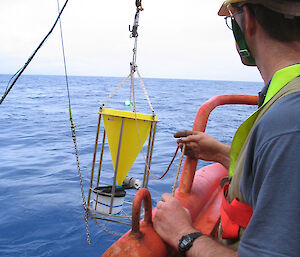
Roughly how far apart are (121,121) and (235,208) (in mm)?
1658

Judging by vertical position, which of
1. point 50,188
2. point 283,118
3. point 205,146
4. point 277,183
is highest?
point 283,118

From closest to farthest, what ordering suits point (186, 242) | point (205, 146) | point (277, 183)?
point (277, 183), point (186, 242), point (205, 146)

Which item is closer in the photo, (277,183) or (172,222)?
(277,183)

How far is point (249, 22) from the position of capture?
0.93 m

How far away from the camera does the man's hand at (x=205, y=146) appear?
174cm

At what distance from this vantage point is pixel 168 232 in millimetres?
1216

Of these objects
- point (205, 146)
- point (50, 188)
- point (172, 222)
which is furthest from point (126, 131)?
point (50, 188)

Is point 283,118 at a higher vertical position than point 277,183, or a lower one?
higher

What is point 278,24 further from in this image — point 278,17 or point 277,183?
point 277,183

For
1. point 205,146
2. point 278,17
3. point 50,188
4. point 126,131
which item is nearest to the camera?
point 278,17

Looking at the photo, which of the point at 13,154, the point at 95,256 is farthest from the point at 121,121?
the point at 13,154

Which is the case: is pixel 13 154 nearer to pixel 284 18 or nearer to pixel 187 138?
pixel 187 138

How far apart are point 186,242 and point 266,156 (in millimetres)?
502

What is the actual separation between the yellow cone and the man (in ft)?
4.29
